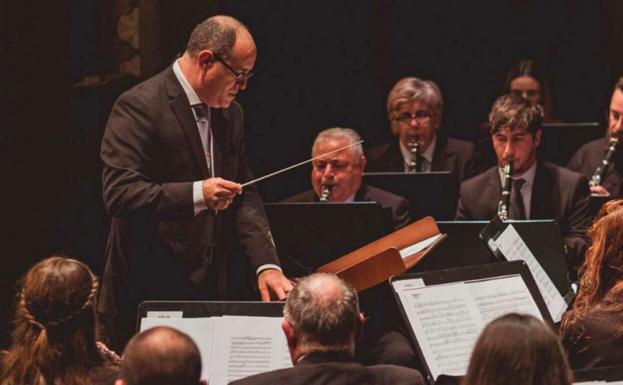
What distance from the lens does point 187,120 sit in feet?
13.2

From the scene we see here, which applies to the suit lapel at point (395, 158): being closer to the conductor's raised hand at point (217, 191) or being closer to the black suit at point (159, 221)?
the black suit at point (159, 221)

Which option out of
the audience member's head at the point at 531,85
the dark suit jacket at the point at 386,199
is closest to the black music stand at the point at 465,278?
the dark suit jacket at the point at 386,199

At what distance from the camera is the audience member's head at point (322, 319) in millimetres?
2758

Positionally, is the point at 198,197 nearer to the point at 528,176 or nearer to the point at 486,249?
the point at 486,249

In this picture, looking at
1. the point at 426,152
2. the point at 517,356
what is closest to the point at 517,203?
the point at 426,152

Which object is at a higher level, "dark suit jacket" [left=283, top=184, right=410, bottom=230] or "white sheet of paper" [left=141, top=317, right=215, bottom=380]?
"dark suit jacket" [left=283, top=184, right=410, bottom=230]

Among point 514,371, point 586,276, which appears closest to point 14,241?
point 586,276

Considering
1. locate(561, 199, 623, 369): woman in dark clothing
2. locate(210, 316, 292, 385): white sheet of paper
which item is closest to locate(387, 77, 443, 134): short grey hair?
locate(561, 199, 623, 369): woman in dark clothing

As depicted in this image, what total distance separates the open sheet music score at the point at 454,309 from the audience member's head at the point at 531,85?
3337 millimetres

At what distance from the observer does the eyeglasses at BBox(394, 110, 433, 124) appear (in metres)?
6.38

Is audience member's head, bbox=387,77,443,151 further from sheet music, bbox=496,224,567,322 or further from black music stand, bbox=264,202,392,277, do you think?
sheet music, bbox=496,224,567,322

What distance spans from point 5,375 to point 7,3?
2.68m

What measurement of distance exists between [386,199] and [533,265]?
135cm

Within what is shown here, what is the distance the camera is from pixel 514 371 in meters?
2.22
